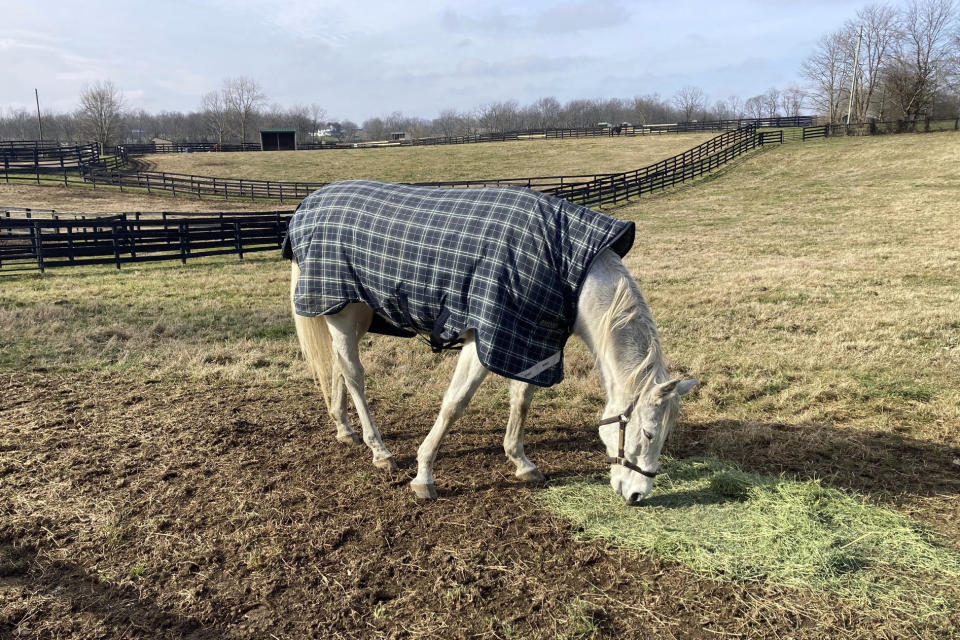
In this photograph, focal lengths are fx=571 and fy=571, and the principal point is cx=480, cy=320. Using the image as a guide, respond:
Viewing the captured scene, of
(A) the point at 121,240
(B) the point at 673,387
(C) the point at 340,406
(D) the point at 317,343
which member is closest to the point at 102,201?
(A) the point at 121,240

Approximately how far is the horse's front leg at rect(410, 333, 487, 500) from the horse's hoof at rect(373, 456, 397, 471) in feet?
1.26

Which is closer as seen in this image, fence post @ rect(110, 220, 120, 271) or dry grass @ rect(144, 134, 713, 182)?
fence post @ rect(110, 220, 120, 271)

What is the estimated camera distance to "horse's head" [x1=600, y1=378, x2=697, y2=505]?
3.50 m

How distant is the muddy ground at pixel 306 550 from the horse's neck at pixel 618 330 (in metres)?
1.01

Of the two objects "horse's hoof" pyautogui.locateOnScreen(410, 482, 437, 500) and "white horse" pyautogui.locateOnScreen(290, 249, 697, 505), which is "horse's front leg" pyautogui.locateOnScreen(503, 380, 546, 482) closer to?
"white horse" pyautogui.locateOnScreen(290, 249, 697, 505)

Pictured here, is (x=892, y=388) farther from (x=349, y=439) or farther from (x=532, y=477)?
(x=349, y=439)

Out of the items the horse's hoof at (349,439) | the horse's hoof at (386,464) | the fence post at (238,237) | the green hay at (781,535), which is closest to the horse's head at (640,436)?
the green hay at (781,535)

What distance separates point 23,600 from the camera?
2.88 metres

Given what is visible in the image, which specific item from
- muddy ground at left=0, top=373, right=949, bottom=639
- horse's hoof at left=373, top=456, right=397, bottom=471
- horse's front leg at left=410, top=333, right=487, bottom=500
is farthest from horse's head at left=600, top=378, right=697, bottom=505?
A: horse's hoof at left=373, top=456, right=397, bottom=471

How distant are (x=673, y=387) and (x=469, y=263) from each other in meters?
1.47

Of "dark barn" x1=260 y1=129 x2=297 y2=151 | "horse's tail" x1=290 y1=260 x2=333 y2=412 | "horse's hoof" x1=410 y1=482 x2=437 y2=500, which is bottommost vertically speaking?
"horse's hoof" x1=410 y1=482 x2=437 y2=500

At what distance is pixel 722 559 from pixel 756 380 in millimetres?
3569

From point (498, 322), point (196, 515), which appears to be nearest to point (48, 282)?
point (196, 515)

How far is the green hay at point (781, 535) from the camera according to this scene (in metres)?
3.04
